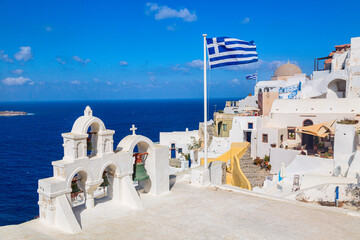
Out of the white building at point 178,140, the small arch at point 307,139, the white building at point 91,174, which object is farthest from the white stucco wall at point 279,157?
the white building at point 91,174

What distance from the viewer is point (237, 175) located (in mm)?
24719

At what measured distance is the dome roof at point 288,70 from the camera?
159 ft

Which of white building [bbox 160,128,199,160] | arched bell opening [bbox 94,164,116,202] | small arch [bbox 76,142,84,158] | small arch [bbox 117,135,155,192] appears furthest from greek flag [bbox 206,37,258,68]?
white building [bbox 160,128,199,160]

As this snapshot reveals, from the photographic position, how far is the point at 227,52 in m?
13.7

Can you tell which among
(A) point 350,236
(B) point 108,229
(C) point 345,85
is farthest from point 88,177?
(C) point 345,85

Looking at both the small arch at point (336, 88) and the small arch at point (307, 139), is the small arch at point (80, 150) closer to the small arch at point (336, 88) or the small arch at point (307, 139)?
the small arch at point (307, 139)

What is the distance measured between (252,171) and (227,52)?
663 inches

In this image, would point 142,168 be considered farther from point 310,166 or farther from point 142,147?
point 310,166

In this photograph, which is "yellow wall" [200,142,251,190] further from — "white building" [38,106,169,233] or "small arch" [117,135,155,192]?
"white building" [38,106,169,233]

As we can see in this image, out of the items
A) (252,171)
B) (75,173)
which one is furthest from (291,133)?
(75,173)

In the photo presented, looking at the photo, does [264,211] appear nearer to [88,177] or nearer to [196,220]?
[196,220]

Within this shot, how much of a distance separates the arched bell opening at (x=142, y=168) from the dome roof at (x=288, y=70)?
135 feet

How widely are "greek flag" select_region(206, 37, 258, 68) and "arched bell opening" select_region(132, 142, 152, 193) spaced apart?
4993mm

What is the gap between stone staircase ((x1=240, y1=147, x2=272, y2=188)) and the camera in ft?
84.7
